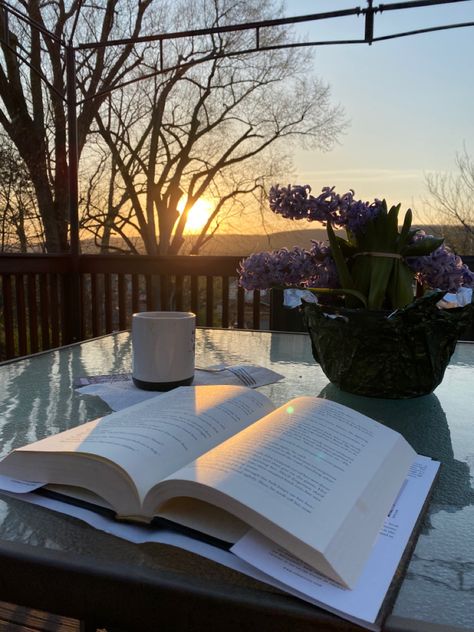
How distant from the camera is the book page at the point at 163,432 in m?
0.56

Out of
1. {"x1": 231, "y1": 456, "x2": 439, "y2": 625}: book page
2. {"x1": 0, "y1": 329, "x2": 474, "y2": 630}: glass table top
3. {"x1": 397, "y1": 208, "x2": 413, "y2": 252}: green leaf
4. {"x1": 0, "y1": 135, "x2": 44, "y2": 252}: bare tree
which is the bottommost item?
{"x1": 0, "y1": 329, "x2": 474, "y2": 630}: glass table top

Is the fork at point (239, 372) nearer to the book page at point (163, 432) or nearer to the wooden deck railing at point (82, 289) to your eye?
the book page at point (163, 432)

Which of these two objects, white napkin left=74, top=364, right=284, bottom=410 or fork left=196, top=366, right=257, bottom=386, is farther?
fork left=196, top=366, right=257, bottom=386

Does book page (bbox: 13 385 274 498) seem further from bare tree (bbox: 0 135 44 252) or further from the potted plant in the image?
bare tree (bbox: 0 135 44 252)

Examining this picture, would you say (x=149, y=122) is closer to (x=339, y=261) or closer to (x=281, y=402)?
(x=339, y=261)

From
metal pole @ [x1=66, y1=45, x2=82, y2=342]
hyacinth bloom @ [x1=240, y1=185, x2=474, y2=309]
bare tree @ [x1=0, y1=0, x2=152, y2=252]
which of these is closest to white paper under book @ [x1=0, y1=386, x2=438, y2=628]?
hyacinth bloom @ [x1=240, y1=185, x2=474, y2=309]

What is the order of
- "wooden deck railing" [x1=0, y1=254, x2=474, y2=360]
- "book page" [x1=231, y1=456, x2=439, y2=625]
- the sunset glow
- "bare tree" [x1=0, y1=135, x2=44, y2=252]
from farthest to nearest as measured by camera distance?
the sunset glow, "bare tree" [x1=0, y1=135, x2=44, y2=252], "wooden deck railing" [x1=0, y1=254, x2=474, y2=360], "book page" [x1=231, y1=456, x2=439, y2=625]

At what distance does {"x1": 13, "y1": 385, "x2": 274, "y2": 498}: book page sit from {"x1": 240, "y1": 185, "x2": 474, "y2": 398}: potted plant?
0.27 m

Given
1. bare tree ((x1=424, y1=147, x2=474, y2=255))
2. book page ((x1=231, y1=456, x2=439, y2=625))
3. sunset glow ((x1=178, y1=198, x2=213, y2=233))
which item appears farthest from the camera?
sunset glow ((x1=178, y1=198, x2=213, y2=233))

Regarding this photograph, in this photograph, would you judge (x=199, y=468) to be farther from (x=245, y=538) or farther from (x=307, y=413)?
(x=307, y=413)

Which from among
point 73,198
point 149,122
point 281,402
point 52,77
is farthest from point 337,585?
point 149,122

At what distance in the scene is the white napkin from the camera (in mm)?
1019

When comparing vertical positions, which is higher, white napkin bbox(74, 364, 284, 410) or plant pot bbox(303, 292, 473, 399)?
plant pot bbox(303, 292, 473, 399)

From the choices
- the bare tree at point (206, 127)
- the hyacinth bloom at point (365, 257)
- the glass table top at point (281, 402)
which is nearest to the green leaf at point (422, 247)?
the hyacinth bloom at point (365, 257)
